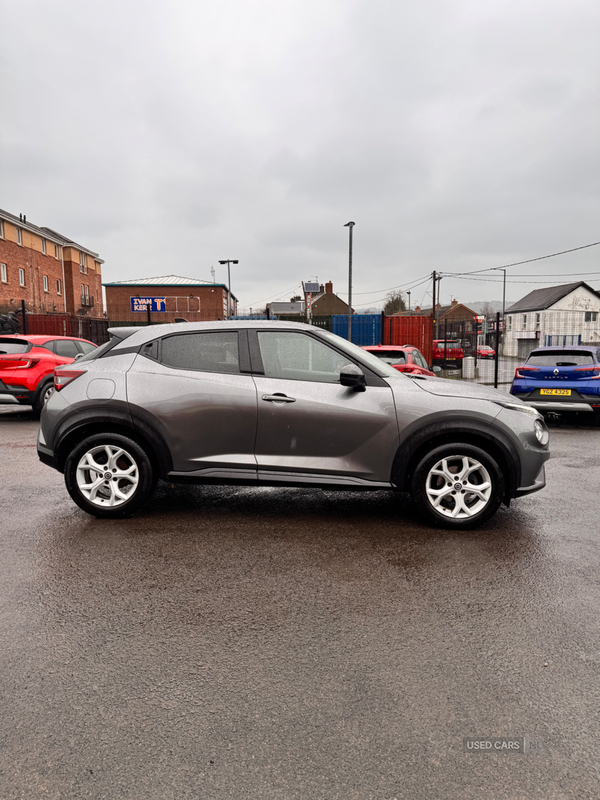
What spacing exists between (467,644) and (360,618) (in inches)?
22.6

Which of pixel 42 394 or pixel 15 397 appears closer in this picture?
pixel 15 397

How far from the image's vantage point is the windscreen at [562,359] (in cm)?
977

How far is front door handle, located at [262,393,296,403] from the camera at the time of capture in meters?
4.34

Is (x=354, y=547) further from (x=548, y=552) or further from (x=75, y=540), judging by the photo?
(x=75, y=540)

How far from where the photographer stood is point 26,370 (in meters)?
10.5

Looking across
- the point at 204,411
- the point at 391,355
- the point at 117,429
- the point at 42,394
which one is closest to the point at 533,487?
the point at 204,411

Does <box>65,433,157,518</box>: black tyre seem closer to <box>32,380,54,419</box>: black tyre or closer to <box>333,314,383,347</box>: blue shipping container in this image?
<box>32,380,54,419</box>: black tyre

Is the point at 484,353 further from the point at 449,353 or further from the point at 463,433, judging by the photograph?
the point at 463,433

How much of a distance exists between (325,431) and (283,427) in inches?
13.8

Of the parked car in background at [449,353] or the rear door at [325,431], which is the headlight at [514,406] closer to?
the rear door at [325,431]

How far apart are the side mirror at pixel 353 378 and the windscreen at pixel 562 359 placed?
22.8ft

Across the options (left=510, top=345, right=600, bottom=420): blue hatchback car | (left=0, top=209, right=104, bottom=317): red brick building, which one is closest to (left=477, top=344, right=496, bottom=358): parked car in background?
(left=510, top=345, right=600, bottom=420): blue hatchback car

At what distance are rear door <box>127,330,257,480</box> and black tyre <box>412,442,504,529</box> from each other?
142 cm

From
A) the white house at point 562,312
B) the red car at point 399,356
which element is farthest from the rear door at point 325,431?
the white house at point 562,312
